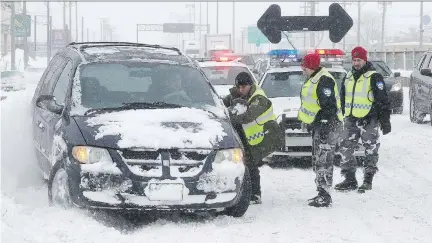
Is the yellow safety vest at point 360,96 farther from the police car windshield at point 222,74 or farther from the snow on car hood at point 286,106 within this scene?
the police car windshield at point 222,74

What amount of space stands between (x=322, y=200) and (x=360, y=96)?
5.19ft

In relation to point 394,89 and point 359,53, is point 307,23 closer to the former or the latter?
point 359,53

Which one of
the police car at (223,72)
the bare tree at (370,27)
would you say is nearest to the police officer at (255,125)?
the police car at (223,72)

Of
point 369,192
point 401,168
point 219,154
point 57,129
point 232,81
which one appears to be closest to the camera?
point 219,154

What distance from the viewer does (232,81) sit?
15328 mm

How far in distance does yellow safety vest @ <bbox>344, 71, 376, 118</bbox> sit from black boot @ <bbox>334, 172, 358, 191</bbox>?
75 cm

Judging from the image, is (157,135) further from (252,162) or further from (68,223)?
(252,162)

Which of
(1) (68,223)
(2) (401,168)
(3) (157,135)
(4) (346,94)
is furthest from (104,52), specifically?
(2) (401,168)

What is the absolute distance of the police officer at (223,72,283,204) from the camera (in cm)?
787

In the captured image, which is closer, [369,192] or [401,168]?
[369,192]

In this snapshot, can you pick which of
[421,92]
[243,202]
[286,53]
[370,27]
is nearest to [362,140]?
[243,202]

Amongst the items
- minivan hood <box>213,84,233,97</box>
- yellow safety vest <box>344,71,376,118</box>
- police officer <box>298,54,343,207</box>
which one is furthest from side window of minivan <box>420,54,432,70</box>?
police officer <box>298,54,343,207</box>

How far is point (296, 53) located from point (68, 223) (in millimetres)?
7953

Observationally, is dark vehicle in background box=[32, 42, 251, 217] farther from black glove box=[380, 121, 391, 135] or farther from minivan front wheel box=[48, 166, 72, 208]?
black glove box=[380, 121, 391, 135]
